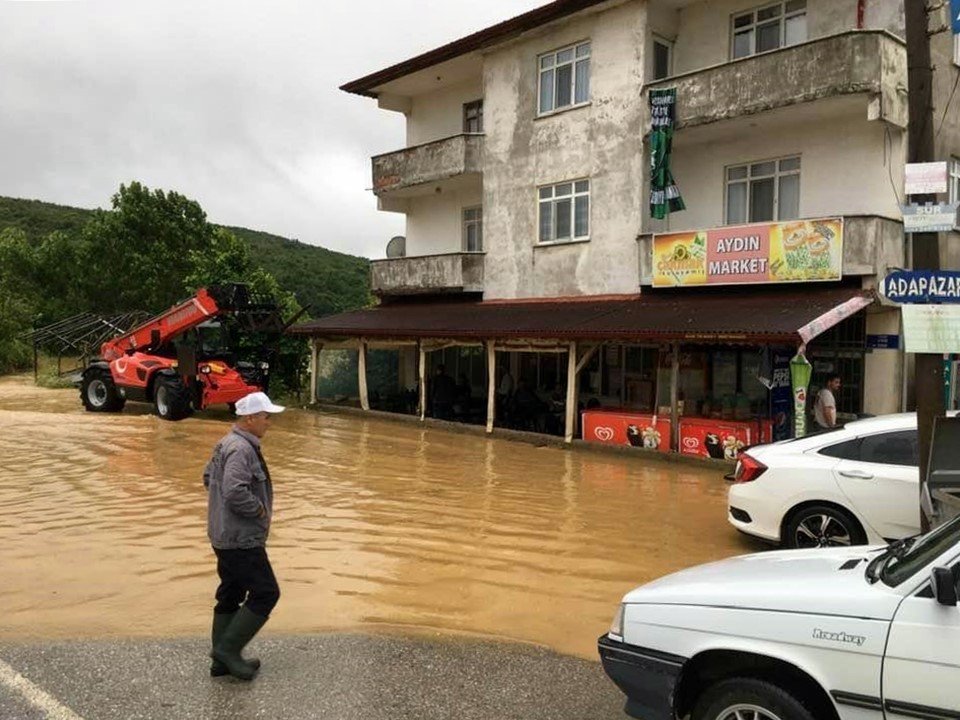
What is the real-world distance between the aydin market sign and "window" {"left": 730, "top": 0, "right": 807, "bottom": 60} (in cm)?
394

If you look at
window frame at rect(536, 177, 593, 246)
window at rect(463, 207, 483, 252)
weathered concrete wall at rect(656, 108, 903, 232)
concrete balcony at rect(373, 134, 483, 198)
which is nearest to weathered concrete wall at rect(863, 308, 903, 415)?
weathered concrete wall at rect(656, 108, 903, 232)

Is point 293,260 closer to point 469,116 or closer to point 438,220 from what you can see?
point 438,220

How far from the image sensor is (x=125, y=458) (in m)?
13.5

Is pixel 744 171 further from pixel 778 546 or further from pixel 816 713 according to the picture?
pixel 816 713

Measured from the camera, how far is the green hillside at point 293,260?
195ft

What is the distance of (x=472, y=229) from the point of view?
23391 millimetres

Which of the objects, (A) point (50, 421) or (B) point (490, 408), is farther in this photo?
(A) point (50, 421)

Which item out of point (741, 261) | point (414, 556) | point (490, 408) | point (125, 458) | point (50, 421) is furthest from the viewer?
point (50, 421)

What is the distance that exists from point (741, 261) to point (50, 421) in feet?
52.0

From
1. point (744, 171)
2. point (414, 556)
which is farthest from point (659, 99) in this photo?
point (414, 556)

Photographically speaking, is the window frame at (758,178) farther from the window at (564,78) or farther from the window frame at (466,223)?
the window frame at (466,223)

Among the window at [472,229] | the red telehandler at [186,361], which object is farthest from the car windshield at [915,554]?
the window at [472,229]

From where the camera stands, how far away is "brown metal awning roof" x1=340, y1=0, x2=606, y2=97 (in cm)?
1833

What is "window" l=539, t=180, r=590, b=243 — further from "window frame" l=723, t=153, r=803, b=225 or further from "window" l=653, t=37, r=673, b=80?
"window frame" l=723, t=153, r=803, b=225
